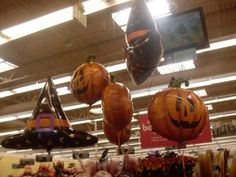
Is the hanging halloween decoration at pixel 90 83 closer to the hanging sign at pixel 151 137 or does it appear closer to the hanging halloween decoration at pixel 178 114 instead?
the hanging halloween decoration at pixel 178 114

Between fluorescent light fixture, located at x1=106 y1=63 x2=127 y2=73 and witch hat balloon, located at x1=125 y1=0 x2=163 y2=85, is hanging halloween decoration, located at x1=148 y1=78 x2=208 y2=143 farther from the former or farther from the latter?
fluorescent light fixture, located at x1=106 y1=63 x2=127 y2=73

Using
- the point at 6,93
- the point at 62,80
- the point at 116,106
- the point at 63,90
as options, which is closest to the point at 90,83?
the point at 116,106

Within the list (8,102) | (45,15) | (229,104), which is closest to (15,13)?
(45,15)

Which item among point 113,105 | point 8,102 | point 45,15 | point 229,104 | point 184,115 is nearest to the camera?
point 184,115

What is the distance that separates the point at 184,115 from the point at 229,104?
9.60 metres

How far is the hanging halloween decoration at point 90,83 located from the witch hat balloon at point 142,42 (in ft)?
0.74

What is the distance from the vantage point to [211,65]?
6500 millimetres

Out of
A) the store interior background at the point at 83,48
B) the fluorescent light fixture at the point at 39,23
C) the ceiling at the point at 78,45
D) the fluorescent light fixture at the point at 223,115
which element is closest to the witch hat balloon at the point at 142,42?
the store interior background at the point at 83,48

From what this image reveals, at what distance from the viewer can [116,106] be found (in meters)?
1.74

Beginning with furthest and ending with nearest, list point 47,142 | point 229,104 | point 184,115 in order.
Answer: point 229,104
point 47,142
point 184,115

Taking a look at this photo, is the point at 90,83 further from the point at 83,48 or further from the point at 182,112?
the point at 83,48

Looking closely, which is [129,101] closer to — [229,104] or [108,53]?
[108,53]

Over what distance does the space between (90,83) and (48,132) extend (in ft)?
1.40

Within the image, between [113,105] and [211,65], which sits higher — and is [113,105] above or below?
below
